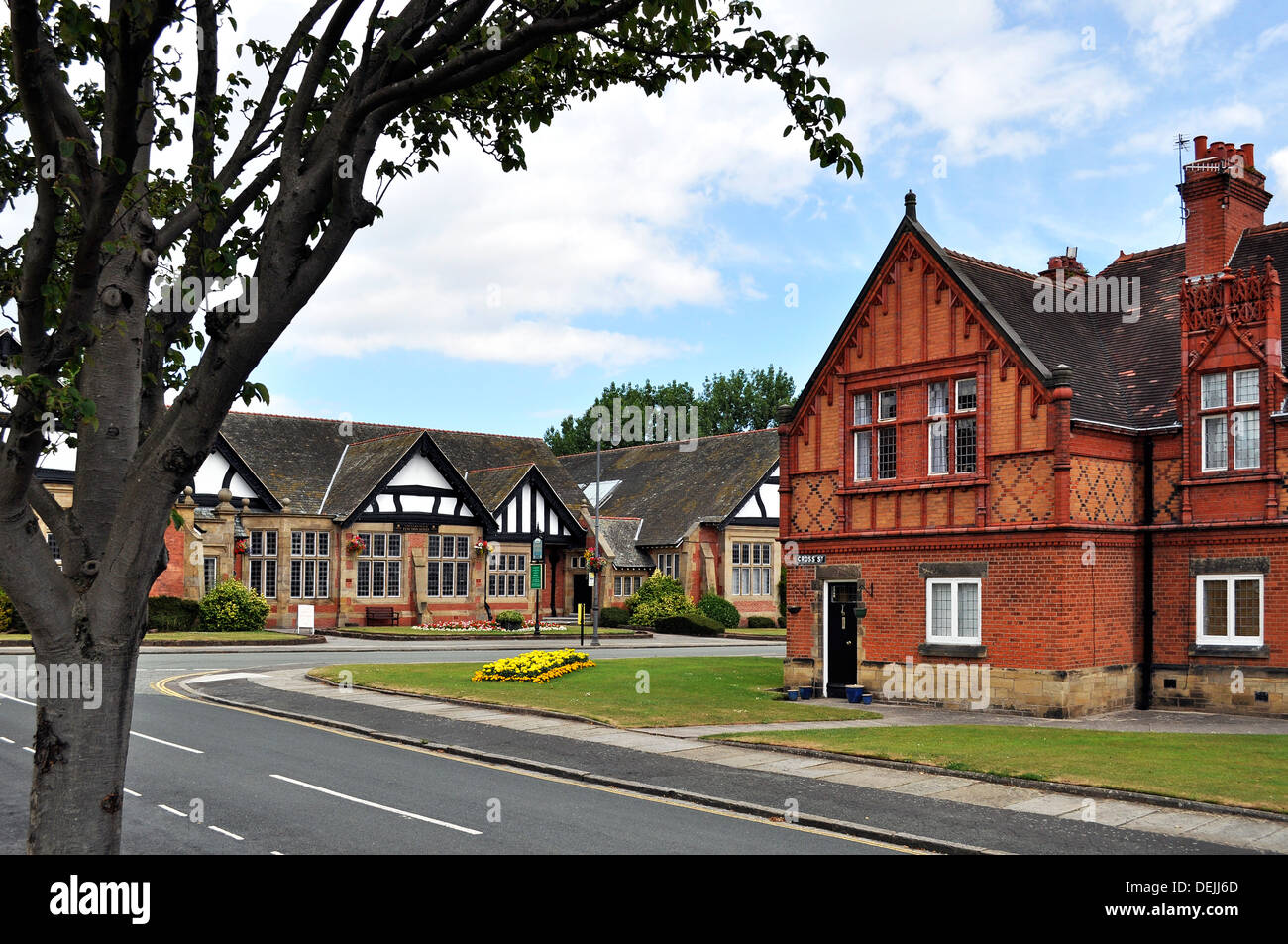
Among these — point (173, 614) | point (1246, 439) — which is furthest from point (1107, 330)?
point (173, 614)

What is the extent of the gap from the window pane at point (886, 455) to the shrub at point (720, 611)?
103 feet

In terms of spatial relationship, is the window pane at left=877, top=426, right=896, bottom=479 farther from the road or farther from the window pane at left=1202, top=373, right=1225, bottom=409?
the road

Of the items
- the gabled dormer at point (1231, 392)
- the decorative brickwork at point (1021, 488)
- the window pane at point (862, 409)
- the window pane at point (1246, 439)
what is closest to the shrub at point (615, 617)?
the window pane at point (862, 409)

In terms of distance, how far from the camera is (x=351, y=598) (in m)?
52.6

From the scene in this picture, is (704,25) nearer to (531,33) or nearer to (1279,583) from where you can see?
(531,33)

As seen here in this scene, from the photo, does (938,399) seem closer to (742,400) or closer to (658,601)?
(658,601)

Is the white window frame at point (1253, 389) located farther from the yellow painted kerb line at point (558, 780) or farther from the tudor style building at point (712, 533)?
the tudor style building at point (712, 533)

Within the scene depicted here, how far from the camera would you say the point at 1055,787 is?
1481cm

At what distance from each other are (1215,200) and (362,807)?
2394cm

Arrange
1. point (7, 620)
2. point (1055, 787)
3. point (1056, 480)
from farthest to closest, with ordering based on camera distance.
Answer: point (7, 620), point (1056, 480), point (1055, 787)

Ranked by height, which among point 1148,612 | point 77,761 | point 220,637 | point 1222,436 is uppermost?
→ point 1222,436

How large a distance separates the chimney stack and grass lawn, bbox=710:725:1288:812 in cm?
1245

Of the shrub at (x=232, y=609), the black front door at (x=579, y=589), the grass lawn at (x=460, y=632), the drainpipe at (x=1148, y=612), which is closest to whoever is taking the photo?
the drainpipe at (x=1148, y=612)

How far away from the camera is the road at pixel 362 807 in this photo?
37.5 ft
